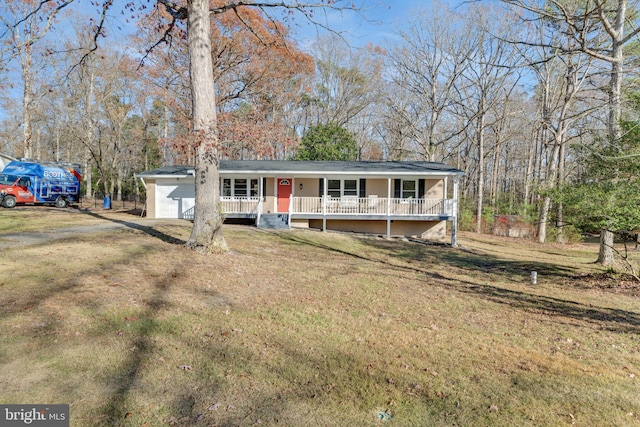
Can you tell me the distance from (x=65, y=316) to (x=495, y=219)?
27.6 meters

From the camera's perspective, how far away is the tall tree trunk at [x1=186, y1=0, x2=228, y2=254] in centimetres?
855

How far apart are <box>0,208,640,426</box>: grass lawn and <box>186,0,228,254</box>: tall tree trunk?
67 cm

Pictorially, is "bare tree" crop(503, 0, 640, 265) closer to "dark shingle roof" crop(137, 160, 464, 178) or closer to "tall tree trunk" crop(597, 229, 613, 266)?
"tall tree trunk" crop(597, 229, 613, 266)

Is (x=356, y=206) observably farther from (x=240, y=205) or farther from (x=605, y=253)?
(x=605, y=253)

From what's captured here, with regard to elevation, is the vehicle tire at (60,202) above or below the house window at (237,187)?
below

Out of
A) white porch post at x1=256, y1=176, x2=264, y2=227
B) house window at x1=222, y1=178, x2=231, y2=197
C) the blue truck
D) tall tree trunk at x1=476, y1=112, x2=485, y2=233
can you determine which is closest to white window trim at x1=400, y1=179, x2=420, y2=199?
white porch post at x1=256, y1=176, x2=264, y2=227

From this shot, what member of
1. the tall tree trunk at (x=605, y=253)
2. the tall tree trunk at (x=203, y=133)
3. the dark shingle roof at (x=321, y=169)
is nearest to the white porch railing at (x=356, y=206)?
the dark shingle roof at (x=321, y=169)

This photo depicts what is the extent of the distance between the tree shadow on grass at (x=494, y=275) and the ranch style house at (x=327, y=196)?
2.39m

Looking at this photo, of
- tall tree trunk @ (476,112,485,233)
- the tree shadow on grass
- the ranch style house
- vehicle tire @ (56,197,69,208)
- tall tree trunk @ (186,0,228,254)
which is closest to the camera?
the tree shadow on grass

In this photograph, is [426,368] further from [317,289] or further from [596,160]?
[596,160]

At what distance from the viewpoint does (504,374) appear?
13.0ft

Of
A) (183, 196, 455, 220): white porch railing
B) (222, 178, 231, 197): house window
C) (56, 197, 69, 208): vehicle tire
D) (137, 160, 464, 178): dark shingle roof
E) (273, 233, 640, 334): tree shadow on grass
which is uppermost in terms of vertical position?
(137, 160, 464, 178): dark shingle roof

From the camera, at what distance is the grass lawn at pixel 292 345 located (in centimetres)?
314

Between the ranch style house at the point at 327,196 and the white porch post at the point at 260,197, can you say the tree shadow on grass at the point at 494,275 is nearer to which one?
the ranch style house at the point at 327,196
